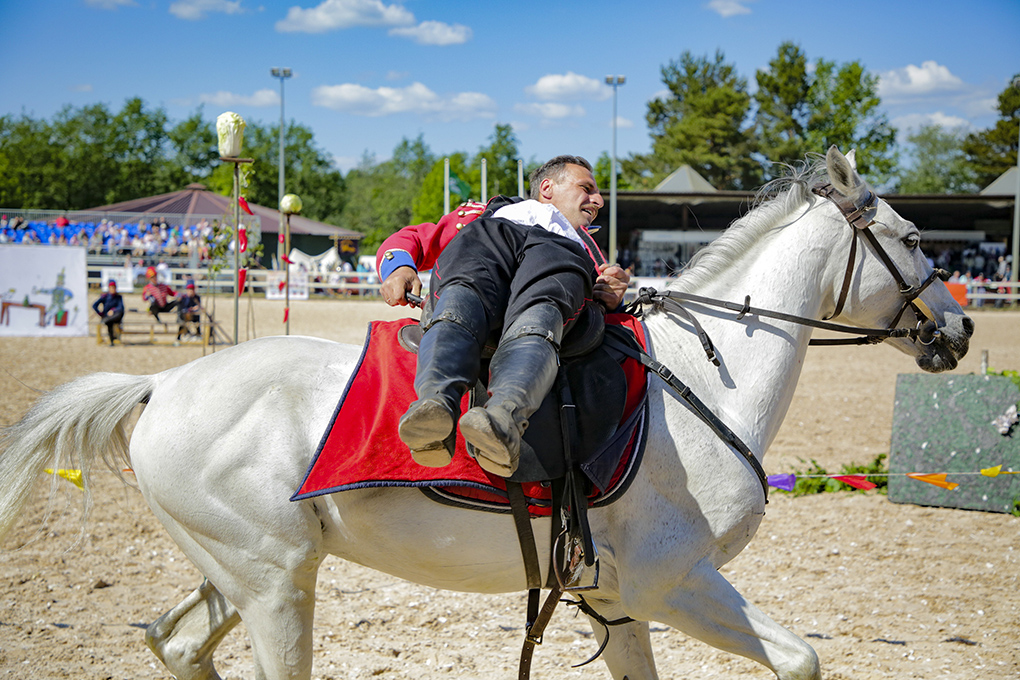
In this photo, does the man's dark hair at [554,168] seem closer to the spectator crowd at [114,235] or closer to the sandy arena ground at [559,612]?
the sandy arena ground at [559,612]

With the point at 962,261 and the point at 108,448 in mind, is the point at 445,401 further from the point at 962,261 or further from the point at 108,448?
the point at 962,261

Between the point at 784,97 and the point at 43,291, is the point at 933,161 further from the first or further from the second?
the point at 43,291

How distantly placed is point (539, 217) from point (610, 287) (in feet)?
1.22

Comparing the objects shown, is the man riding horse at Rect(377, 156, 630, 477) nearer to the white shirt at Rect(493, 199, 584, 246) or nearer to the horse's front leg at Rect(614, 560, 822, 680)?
the white shirt at Rect(493, 199, 584, 246)

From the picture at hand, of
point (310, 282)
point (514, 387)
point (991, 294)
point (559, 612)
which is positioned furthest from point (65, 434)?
point (991, 294)

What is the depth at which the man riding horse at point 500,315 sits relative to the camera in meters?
2.05

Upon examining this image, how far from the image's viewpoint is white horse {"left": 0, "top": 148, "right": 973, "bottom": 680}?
2562mm

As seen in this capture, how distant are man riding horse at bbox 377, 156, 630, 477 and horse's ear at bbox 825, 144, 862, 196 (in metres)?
0.90

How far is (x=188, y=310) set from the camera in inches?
687

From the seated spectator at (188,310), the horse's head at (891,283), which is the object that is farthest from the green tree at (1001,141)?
the horse's head at (891,283)

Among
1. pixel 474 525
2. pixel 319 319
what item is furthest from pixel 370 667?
pixel 319 319

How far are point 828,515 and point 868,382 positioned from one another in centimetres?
743

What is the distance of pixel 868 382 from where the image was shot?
1300 centimetres

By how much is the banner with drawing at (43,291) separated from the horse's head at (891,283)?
16470 mm
